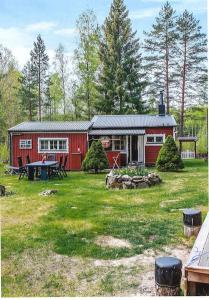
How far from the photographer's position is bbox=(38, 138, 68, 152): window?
13995 mm

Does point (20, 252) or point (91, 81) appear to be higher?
point (91, 81)

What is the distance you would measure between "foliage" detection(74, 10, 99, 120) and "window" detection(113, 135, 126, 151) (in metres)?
6.76

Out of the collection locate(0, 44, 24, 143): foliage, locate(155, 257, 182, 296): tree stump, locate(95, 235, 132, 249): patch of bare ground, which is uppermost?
locate(0, 44, 24, 143): foliage

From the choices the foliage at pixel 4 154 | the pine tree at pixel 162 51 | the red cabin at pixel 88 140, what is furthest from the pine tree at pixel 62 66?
the red cabin at pixel 88 140

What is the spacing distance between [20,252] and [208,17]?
3.18 metres

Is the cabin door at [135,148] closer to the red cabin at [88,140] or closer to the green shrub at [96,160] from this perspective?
the red cabin at [88,140]

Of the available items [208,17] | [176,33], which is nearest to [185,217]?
[208,17]

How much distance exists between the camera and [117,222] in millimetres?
5512

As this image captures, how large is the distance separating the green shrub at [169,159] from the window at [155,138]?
2.31 m

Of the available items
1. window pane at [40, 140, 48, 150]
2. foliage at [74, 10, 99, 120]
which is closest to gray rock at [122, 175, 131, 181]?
window pane at [40, 140, 48, 150]

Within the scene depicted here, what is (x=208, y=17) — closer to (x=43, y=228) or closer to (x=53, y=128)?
(x=43, y=228)

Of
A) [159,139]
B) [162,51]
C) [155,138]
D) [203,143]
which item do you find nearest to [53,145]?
[155,138]

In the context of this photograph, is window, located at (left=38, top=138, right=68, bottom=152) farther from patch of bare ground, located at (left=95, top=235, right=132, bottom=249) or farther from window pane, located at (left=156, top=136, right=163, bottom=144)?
patch of bare ground, located at (left=95, top=235, right=132, bottom=249)

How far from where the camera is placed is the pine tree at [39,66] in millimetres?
20750
